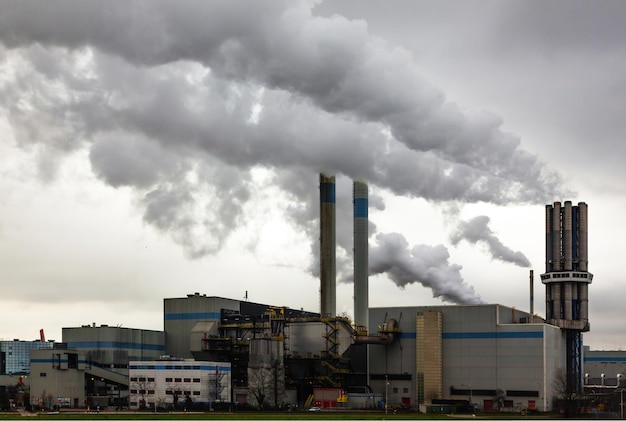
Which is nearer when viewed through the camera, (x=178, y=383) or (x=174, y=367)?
(x=178, y=383)

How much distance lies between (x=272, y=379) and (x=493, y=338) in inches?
1164

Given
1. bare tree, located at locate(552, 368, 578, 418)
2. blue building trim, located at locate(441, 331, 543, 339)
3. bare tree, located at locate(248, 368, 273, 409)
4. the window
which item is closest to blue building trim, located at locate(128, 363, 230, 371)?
bare tree, located at locate(248, 368, 273, 409)

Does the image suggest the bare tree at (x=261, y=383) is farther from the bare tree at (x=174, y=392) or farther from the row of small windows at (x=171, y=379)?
the bare tree at (x=174, y=392)

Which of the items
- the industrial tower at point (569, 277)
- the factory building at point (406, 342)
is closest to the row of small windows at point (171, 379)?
the factory building at point (406, 342)

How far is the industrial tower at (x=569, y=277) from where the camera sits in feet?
388

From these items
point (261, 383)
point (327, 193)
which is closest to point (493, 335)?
point (261, 383)

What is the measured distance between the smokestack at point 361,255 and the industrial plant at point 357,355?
0.49ft

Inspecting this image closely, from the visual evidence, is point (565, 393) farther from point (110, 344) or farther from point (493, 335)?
point (110, 344)

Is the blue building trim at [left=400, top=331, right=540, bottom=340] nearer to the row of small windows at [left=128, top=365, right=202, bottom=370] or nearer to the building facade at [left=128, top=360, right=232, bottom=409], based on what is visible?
the building facade at [left=128, top=360, right=232, bottom=409]

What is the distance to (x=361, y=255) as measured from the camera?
422 feet

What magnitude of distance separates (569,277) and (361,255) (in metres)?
29.8

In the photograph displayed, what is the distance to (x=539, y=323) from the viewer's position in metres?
114

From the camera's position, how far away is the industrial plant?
362 ft

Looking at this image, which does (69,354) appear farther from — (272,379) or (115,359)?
(272,379)
